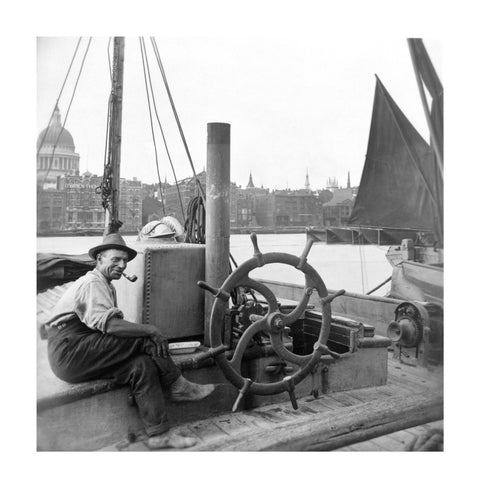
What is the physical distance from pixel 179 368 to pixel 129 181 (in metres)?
3.00

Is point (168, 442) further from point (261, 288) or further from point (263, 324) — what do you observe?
point (261, 288)

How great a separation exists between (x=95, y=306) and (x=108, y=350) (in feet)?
0.90

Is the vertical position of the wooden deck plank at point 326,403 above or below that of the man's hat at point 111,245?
below

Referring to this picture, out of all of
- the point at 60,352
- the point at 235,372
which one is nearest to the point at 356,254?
the point at 235,372

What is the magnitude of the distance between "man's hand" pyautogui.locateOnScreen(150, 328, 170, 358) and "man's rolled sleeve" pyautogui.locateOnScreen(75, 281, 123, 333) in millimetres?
231

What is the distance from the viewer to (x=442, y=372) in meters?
4.00

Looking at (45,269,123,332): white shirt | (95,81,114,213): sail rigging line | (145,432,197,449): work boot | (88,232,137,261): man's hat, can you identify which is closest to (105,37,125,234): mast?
(95,81,114,213): sail rigging line

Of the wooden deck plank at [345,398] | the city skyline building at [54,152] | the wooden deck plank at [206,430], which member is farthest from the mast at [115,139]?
the wooden deck plank at [345,398]

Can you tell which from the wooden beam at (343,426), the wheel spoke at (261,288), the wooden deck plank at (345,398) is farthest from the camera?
the wooden deck plank at (345,398)

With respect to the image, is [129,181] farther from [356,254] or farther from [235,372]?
[356,254]

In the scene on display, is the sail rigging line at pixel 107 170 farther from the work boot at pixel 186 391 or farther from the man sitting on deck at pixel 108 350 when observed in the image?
the work boot at pixel 186 391

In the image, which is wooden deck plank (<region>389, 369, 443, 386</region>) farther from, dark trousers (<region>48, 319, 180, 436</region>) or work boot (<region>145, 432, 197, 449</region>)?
dark trousers (<region>48, 319, 180, 436</region>)

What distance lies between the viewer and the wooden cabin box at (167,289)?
371 cm

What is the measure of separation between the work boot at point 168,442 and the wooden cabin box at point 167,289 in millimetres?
761
